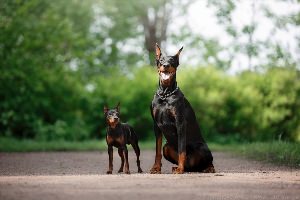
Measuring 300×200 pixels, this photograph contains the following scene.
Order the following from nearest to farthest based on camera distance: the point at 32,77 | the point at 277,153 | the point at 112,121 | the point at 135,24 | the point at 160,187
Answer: the point at 160,187, the point at 112,121, the point at 277,153, the point at 32,77, the point at 135,24

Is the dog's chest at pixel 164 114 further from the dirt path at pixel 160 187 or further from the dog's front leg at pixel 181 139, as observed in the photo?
the dirt path at pixel 160 187

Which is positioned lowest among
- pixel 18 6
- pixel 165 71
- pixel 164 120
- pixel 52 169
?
pixel 52 169

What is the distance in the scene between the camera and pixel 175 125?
10.8 metres

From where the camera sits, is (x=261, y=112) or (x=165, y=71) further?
(x=261, y=112)

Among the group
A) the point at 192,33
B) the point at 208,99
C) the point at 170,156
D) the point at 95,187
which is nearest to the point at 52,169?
the point at 170,156

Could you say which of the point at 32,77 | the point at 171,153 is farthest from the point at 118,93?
the point at 171,153

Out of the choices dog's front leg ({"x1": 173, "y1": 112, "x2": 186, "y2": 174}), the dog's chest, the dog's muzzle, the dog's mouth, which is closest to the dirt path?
dog's front leg ({"x1": 173, "y1": 112, "x2": 186, "y2": 174})

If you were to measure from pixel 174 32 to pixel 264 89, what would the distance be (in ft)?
48.7

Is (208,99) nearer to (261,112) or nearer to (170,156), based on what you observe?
(261,112)

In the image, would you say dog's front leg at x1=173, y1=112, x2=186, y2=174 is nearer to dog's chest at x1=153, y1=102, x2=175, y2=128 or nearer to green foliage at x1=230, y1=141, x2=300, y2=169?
dog's chest at x1=153, y1=102, x2=175, y2=128

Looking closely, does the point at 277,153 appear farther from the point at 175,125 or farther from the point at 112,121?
the point at 112,121

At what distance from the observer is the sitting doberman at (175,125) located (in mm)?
10727

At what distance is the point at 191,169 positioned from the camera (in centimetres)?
1116

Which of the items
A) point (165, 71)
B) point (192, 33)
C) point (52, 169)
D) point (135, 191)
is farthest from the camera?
point (192, 33)
